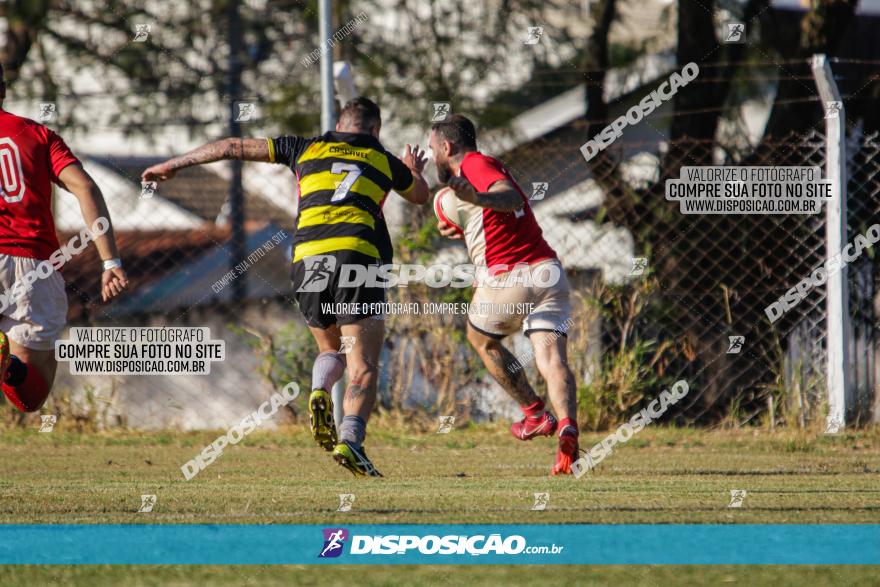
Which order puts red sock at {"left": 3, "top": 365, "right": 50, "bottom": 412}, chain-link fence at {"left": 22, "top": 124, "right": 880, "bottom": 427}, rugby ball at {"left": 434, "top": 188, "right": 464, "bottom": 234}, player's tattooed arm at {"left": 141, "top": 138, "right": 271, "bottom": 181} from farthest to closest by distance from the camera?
chain-link fence at {"left": 22, "top": 124, "right": 880, "bottom": 427}, rugby ball at {"left": 434, "top": 188, "right": 464, "bottom": 234}, player's tattooed arm at {"left": 141, "top": 138, "right": 271, "bottom": 181}, red sock at {"left": 3, "top": 365, "right": 50, "bottom": 412}

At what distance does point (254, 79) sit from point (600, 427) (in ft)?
29.7

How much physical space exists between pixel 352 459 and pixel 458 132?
83.1 inches

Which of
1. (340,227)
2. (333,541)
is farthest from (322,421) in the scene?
(333,541)

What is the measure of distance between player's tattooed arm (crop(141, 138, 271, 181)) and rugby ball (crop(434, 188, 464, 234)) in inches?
47.3

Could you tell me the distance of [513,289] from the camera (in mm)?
6996

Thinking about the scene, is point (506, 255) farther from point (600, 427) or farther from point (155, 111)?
point (155, 111)

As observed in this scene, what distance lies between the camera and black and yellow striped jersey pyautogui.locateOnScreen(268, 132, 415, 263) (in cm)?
663

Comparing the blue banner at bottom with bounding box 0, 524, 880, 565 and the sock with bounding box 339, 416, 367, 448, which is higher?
the sock with bounding box 339, 416, 367, 448

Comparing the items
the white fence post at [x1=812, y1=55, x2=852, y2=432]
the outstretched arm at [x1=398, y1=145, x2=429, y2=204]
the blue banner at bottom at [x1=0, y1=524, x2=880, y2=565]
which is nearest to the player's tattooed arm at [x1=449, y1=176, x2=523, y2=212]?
the outstretched arm at [x1=398, y1=145, x2=429, y2=204]

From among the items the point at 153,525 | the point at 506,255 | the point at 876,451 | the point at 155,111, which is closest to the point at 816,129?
the point at 876,451

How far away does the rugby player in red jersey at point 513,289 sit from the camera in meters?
6.87

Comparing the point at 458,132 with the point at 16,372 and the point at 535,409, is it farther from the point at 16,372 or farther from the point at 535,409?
the point at 16,372

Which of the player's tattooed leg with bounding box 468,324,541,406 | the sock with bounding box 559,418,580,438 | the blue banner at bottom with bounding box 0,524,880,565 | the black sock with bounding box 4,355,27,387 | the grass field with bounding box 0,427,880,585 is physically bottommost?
the grass field with bounding box 0,427,880,585

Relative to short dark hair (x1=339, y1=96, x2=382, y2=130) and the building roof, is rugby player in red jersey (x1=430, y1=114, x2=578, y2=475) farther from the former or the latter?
the building roof
